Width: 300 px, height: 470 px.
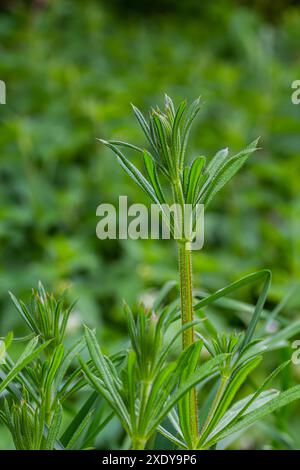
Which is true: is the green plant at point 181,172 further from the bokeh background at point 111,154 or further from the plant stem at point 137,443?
the bokeh background at point 111,154

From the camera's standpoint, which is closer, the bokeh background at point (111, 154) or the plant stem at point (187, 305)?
the plant stem at point (187, 305)

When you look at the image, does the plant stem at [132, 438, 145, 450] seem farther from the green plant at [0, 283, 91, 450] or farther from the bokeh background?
the bokeh background

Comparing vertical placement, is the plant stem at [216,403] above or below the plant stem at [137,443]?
above

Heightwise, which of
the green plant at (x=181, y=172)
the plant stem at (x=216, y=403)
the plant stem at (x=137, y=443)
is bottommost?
the plant stem at (x=137, y=443)

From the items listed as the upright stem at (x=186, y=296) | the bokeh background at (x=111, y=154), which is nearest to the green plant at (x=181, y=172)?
the upright stem at (x=186, y=296)

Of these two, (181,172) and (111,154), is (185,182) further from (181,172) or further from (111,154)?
(111,154)
